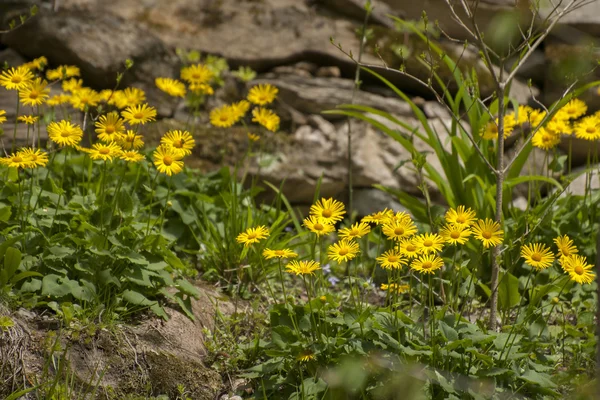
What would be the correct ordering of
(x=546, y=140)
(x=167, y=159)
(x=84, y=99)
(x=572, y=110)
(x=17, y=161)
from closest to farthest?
(x=17, y=161)
(x=167, y=159)
(x=84, y=99)
(x=546, y=140)
(x=572, y=110)

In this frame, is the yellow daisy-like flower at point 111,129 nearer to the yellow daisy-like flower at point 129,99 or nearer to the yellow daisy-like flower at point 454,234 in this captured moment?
the yellow daisy-like flower at point 129,99

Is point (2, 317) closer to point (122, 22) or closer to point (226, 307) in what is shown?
point (226, 307)

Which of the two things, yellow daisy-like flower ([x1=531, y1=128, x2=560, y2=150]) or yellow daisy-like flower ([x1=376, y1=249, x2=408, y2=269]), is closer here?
yellow daisy-like flower ([x1=376, y1=249, x2=408, y2=269])

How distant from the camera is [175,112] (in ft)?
15.2

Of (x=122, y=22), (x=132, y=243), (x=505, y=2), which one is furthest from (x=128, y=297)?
(x=505, y=2)

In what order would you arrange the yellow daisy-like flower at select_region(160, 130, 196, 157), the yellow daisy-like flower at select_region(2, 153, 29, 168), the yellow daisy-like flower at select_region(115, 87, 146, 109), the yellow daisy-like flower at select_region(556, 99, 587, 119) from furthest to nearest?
the yellow daisy-like flower at select_region(556, 99, 587, 119) → the yellow daisy-like flower at select_region(115, 87, 146, 109) → the yellow daisy-like flower at select_region(160, 130, 196, 157) → the yellow daisy-like flower at select_region(2, 153, 29, 168)

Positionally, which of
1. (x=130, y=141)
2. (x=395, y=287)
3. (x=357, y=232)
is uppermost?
(x=357, y=232)

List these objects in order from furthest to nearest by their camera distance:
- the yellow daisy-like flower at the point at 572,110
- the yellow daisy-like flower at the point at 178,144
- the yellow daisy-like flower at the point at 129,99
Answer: the yellow daisy-like flower at the point at 572,110 → the yellow daisy-like flower at the point at 129,99 → the yellow daisy-like flower at the point at 178,144

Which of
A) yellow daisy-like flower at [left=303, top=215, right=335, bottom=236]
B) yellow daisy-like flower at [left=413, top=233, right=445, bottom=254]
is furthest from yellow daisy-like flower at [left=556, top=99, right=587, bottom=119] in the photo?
yellow daisy-like flower at [left=303, top=215, right=335, bottom=236]

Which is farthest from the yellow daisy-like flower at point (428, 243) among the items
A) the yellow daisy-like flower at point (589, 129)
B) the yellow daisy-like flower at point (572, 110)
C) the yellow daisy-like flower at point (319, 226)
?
the yellow daisy-like flower at point (572, 110)

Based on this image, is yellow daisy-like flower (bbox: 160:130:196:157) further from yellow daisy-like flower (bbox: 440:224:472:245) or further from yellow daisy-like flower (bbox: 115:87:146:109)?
yellow daisy-like flower (bbox: 440:224:472:245)

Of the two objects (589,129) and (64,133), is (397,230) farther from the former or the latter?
(589,129)

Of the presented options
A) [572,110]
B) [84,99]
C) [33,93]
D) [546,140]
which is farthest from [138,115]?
[572,110]

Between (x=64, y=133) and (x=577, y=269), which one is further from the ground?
(x=577, y=269)
